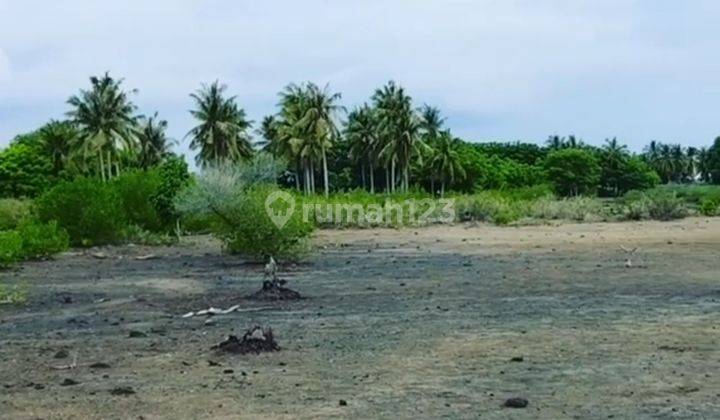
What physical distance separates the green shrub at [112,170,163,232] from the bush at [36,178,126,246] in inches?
139

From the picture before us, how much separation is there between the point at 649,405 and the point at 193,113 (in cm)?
6241

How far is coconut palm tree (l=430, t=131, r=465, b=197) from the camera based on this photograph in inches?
3282

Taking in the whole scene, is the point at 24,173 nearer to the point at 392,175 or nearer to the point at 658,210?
the point at 392,175

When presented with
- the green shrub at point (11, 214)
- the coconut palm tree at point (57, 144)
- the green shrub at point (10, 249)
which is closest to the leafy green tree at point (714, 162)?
the coconut palm tree at point (57, 144)

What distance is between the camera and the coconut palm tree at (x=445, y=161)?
8338 centimetres

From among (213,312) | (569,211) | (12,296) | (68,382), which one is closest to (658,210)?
(569,211)

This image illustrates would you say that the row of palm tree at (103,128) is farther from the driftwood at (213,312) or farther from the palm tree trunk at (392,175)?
the driftwood at (213,312)

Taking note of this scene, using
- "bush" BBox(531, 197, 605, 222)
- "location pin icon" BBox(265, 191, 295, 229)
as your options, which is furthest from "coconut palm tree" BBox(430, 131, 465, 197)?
"location pin icon" BBox(265, 191, 295, 229)

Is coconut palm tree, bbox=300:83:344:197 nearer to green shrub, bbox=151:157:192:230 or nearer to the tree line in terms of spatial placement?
the tree line

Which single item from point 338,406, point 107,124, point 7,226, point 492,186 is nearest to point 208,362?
point 338,406

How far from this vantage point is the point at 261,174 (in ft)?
112

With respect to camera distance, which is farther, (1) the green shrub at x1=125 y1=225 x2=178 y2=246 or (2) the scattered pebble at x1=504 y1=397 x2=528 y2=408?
(1) the green shrub at x1=125 y1=225 x2=178 y2=246

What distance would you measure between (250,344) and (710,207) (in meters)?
50.1

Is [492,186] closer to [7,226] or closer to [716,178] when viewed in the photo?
[716,178]
